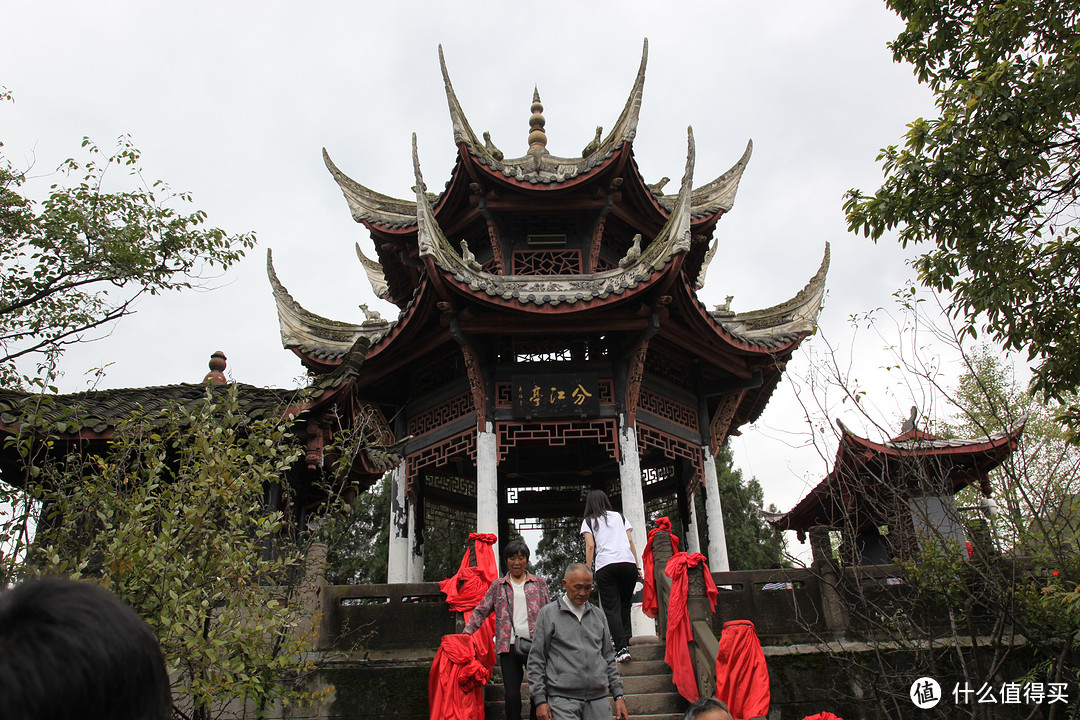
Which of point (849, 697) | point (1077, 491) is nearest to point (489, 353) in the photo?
point (849, 697)

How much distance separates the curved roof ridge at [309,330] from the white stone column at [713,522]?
525 cm

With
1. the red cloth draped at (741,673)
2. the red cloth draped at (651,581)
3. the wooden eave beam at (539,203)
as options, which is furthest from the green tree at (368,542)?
the red cloth draped at (741,673)

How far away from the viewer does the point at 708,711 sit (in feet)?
8.68

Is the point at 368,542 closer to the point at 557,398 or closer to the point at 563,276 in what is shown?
the point at 557,398

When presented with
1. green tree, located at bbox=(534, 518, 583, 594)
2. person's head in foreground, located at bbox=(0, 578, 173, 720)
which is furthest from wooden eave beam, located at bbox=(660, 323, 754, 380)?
green tree, located at bbox=(534, 518, 583, 594)

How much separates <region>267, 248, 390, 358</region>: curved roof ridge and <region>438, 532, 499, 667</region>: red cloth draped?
560 centimetres

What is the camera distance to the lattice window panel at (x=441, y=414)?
10375 millimetres

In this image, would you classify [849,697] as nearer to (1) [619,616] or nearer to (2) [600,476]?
(1) [619,616]

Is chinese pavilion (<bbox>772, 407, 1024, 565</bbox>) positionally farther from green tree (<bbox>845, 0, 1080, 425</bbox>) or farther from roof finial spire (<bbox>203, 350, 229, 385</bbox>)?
roof finial spire (<bbox>203, 350, 229, 385</bbox>)

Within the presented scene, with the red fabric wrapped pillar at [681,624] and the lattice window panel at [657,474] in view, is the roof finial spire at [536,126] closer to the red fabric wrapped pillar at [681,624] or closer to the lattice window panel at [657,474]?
the lattice window panel at [657,474]

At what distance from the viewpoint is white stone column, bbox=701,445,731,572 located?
10109mm

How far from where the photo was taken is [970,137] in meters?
5.20

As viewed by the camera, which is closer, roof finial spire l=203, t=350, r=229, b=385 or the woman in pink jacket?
the woman in pink jacket

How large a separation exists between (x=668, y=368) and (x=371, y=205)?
584 cm
